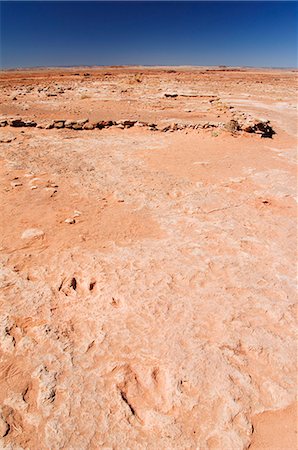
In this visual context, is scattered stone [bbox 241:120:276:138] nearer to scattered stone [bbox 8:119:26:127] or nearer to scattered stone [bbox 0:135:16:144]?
scattered stone [bbox 0:135:16:144]

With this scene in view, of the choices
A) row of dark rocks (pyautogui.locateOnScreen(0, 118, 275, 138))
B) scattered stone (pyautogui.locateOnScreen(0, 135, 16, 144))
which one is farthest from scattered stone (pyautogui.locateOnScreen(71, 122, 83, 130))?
scattered stone (pyautogui.locateOnScreen(0, 135, 16, 144))

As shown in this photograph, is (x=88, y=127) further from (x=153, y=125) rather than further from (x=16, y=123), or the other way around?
(x=16, y=123)

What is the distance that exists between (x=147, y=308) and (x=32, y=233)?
2.08 m

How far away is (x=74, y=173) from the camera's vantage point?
6.84 metres

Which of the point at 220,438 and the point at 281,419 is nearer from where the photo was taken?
the point at 220,438

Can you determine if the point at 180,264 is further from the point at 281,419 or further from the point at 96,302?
the point at 281,419

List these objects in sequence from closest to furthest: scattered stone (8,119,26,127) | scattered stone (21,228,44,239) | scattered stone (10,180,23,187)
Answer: scattered stone (21,228,44,239) < scattered stone (10,180,23,187) < scattered stone (8,119,26,127)

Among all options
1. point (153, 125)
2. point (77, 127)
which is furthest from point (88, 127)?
point (153, 125)

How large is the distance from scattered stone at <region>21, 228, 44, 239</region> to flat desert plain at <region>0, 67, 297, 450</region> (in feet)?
0.08

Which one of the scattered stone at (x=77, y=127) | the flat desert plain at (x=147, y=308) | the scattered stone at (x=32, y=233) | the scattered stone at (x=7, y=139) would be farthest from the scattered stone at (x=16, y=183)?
the scattered stone at (x=77, y=127)

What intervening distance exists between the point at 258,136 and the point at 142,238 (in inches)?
290

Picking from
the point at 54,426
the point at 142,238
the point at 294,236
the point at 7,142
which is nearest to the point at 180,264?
the point at 142,238

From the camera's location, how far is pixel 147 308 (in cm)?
323

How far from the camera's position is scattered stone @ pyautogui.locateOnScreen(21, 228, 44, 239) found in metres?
4.44
